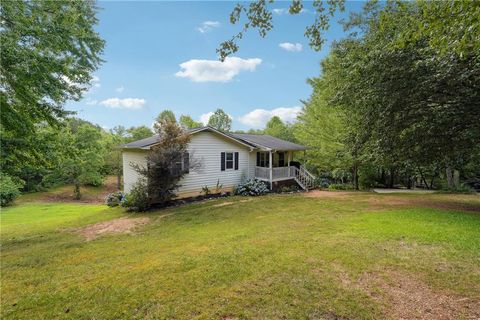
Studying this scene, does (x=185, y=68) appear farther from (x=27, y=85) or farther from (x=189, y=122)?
(x=189, y=122)

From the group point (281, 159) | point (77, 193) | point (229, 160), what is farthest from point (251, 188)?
point (77, 193)

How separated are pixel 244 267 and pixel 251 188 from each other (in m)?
11.3

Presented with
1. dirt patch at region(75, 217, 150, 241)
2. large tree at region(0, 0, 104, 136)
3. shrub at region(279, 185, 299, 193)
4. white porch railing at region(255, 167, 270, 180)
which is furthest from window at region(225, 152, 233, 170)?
large tree at region(0, 0, 104, 136)

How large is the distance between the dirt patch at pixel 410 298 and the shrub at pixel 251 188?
11553mm

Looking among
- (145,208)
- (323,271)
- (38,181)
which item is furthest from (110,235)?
(38,181)

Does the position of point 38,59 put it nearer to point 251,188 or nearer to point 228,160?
point 228,160

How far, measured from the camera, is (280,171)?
18094 millimetres

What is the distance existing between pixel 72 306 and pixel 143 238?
388 centimetres

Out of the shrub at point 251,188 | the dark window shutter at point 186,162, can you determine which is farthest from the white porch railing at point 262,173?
the dark window shutter at point 186,162

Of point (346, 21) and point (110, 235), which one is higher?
point (346, 21)

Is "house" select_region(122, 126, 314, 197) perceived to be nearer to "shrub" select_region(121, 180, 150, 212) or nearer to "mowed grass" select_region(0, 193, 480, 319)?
"shrub" select_region(121, 180, 150, 212)

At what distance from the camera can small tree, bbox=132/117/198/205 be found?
484 inches

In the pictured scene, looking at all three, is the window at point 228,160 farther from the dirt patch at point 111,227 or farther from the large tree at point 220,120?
the large tree at point 220,120

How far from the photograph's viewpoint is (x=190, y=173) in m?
14.8
